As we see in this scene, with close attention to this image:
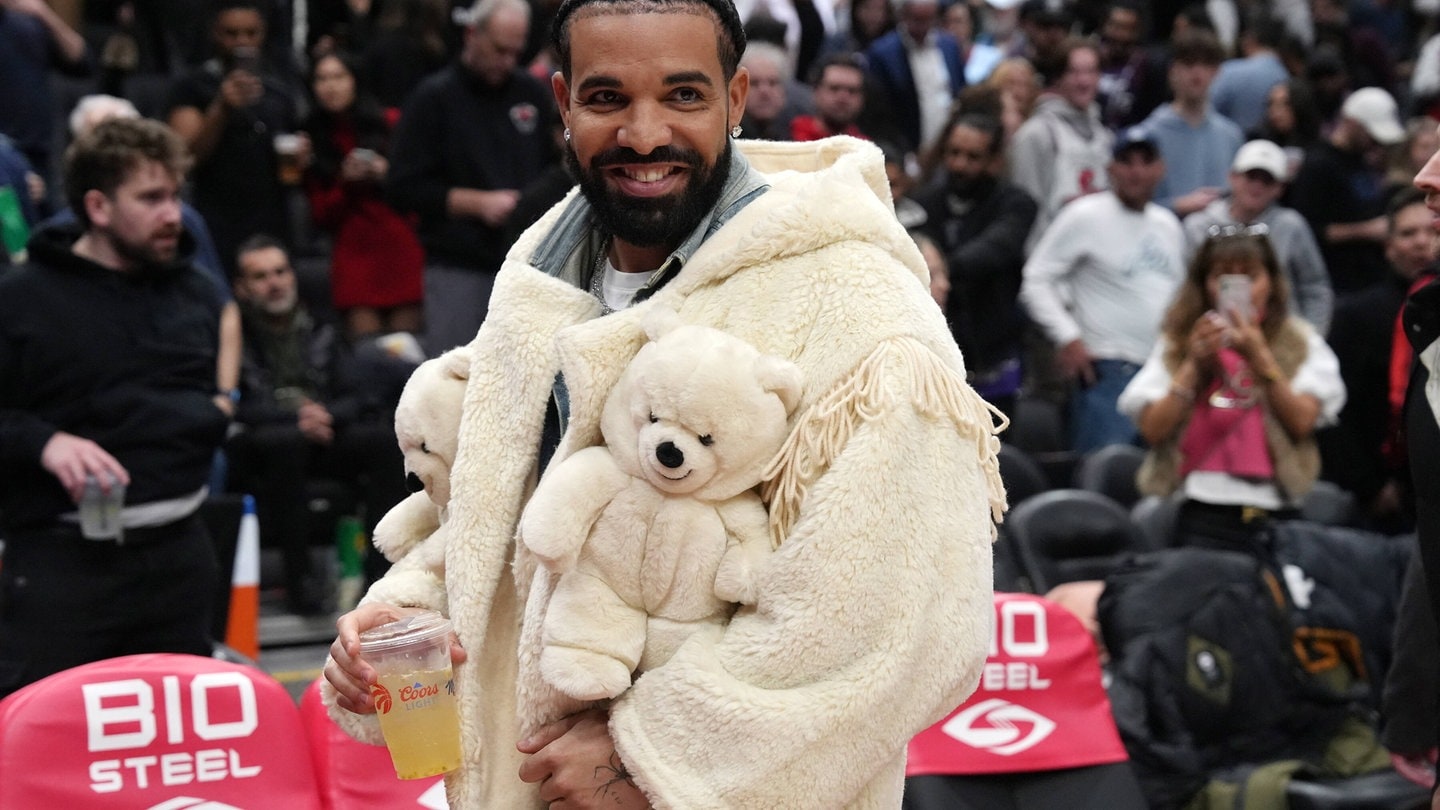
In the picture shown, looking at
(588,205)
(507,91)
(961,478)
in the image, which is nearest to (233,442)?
(507,91)

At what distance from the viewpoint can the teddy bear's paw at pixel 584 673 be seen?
1.87 metres

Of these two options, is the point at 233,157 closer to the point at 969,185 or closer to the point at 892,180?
the point at 892,180

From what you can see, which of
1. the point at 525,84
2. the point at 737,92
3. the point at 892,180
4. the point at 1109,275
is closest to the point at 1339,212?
the point at 1109,275

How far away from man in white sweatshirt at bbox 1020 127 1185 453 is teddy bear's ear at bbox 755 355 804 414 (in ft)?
18.3

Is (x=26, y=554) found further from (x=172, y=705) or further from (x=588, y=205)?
(x=588, y=205)

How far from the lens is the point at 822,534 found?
1.84m

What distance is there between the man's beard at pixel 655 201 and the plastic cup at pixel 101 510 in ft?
8.70

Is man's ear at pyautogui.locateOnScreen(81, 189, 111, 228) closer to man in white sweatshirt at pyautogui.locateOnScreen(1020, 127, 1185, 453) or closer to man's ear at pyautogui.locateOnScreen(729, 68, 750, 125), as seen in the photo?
man's ear at pyautogui.locateOnScreen(729, 68, 750, 125)

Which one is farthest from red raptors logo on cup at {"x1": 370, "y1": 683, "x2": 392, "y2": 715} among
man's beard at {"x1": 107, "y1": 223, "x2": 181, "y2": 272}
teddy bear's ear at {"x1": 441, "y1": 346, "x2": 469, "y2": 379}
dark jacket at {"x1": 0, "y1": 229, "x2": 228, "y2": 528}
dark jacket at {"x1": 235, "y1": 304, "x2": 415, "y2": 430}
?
dark jacket at {"x1": 235, "y1": 304, "x2": 415, "y2": 430}

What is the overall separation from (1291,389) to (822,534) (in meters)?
3.79

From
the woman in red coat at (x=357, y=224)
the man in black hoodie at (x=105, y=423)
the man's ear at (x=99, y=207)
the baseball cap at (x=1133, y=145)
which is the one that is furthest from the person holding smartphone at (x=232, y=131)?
the baseball cap at (x=1133, y=145)

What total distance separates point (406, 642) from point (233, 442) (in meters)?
4.75

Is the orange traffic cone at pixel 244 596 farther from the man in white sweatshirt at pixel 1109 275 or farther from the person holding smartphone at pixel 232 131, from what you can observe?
the man in white sweatshirt at pixel 1109 275

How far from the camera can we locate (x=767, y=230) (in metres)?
1.98
